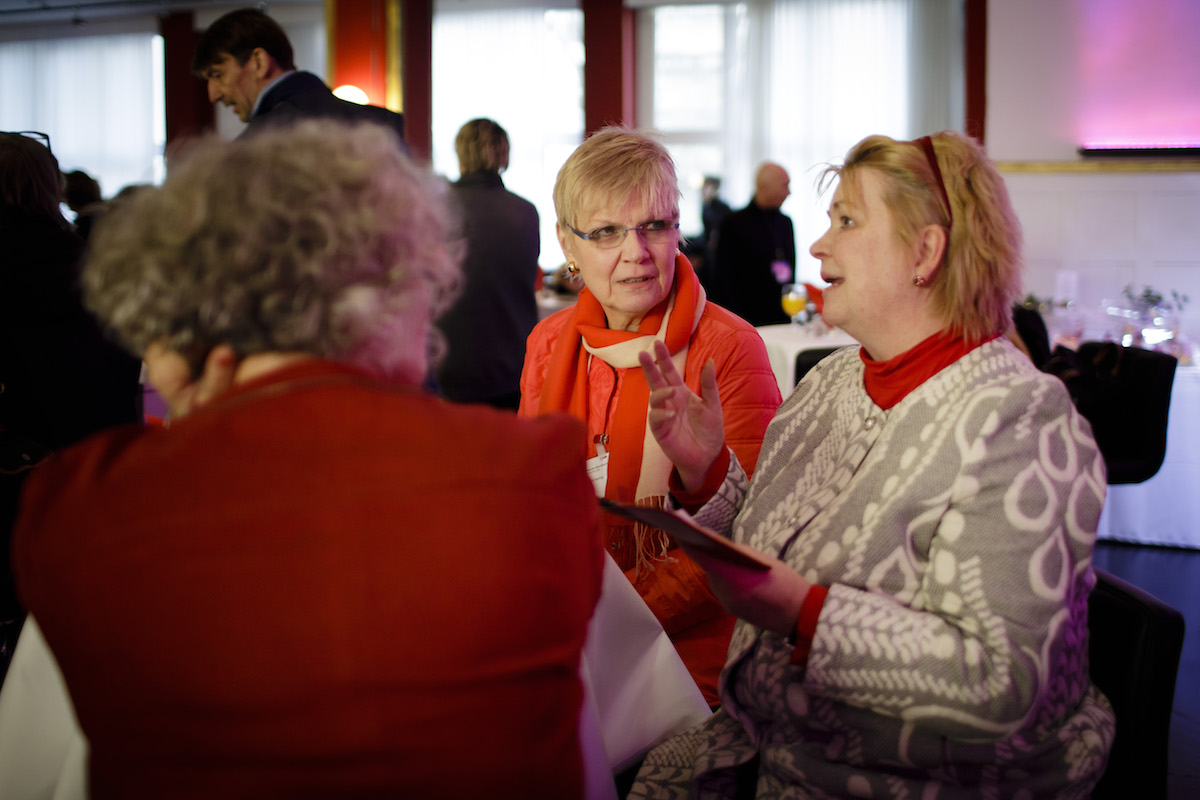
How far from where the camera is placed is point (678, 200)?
1.88 meters

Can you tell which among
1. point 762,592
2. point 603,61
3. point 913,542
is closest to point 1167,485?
point 913,542

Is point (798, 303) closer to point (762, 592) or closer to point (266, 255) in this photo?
point (762, 592)

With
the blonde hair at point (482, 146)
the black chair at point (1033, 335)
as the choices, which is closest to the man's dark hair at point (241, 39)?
the blonde hair at point (482, 146)

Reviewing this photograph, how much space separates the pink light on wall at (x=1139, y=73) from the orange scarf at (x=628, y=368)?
639 cm

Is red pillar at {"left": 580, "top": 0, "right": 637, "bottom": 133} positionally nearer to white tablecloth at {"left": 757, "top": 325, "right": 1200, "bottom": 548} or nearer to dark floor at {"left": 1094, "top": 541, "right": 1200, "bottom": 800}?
white tablecloth at {"left": 757, "top": 325, "right": 1200, "bottom": 548}

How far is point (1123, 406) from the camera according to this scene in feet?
11.2

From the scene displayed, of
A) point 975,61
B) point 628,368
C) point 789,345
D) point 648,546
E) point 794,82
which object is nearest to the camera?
point 648,546

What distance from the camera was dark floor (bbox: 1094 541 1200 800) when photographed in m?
2.35

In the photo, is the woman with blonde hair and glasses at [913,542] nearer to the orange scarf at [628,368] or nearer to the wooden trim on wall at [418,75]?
the orange scarf at [628,368]

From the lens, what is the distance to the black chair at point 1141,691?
1109mm

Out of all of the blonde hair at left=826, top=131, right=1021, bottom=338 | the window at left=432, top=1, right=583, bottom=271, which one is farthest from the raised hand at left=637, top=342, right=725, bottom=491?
the window at left=432, top=1, right=583, bottom=271

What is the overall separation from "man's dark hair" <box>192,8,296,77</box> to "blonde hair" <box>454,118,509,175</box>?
750 mm

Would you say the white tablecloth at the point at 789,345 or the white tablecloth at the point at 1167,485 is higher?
the white tablecloth at the point at 789,345

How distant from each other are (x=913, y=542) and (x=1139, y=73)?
7.23m
